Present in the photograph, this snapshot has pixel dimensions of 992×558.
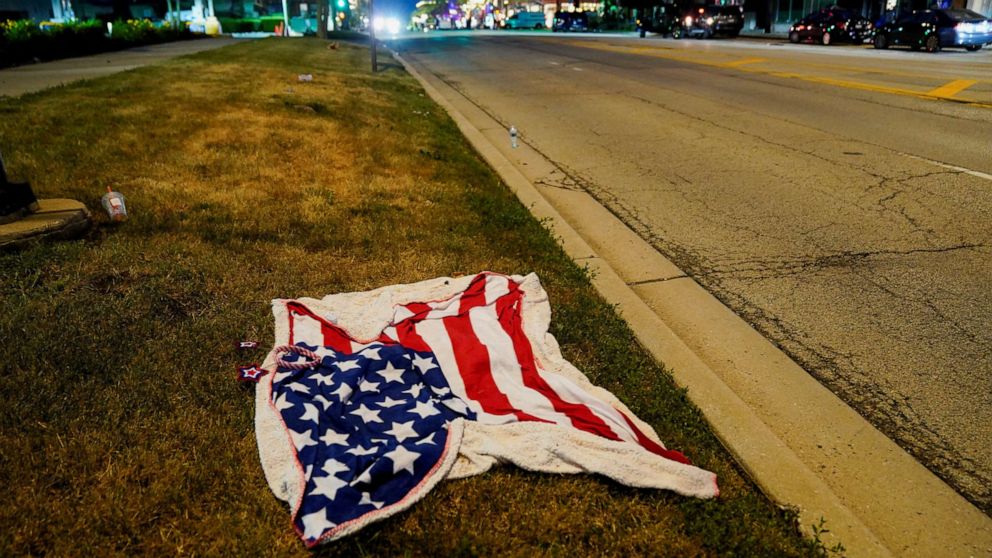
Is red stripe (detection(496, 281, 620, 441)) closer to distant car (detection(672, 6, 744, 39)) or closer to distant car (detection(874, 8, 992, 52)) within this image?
distant car (detection(874, 8, 992, 52))

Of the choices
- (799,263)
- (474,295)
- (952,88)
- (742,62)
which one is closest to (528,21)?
(742,62)

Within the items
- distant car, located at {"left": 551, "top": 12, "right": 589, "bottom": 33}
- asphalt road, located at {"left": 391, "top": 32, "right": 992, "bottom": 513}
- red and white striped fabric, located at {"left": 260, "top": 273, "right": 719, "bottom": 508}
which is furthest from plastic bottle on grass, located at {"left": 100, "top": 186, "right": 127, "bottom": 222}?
distant car, located at {"left": 551, "top": 12, "right": 589, "bottom": 33}

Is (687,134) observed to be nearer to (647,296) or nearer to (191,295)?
(647,296)

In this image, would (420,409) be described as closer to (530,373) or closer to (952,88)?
(530,373)

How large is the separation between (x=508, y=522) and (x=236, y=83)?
11.5m

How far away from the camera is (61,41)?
1833 centimetres

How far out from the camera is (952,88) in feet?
41.4

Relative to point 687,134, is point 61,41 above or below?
above

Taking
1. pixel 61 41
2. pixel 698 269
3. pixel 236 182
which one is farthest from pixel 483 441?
pixel 61 41

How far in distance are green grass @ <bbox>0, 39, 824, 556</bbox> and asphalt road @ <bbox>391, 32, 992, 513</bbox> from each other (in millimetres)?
1016

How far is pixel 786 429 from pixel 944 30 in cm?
2633

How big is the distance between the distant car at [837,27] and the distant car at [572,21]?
3071 cm

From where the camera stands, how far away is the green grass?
7.06 ft

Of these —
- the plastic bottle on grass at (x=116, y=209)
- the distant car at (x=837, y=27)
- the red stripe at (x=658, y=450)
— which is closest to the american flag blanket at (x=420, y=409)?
the red stripe at (x=658, y=450)
